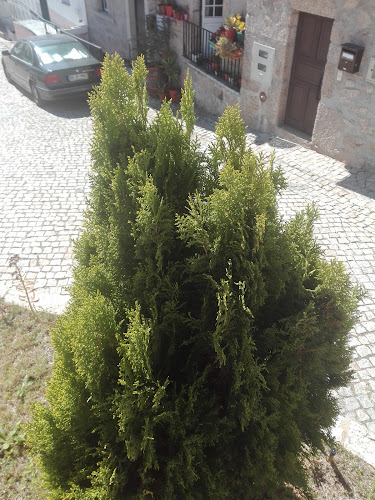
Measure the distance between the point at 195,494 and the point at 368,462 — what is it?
2.15m

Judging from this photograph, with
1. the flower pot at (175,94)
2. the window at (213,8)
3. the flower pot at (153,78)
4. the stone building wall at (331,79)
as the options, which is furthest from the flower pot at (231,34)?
the flower pot at (153,78)

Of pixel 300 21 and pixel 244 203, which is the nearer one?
pixel 244 203

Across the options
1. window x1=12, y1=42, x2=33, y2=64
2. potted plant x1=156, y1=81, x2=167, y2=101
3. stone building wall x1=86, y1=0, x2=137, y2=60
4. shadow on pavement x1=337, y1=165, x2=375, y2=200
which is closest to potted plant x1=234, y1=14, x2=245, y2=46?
potted plant x1=156, y1=81, x2=167, y2=101

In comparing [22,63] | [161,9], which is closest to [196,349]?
[161,9]

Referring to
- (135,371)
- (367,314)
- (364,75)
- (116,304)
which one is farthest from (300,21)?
(135,371)

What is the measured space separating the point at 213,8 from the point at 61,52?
4.46 metres

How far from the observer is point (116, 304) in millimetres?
3045

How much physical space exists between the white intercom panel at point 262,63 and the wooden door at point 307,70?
480 mm

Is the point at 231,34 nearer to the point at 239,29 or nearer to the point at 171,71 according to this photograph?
the point at 239,29

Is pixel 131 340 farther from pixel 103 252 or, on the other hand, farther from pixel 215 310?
pixel 103 252

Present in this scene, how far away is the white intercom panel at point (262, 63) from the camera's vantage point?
9.00 m

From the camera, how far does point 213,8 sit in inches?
454

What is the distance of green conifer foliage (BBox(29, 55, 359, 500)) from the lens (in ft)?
8.34

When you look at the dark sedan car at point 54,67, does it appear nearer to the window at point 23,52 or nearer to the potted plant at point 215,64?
the window at point 23,52
